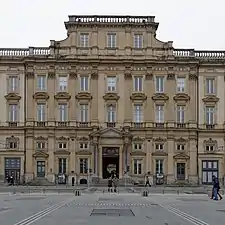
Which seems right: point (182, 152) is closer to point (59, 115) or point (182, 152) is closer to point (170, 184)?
point (170, 184)

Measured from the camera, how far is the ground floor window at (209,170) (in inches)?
3733

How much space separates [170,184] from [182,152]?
500 centimetres

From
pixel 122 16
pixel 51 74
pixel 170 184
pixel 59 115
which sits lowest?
pixel 170 184

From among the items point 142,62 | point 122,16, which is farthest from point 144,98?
point 122,16

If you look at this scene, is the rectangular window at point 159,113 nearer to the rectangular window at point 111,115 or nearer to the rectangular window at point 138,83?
the rectangular window at point 138,83

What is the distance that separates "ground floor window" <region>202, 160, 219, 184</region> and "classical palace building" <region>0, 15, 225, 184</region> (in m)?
0.14

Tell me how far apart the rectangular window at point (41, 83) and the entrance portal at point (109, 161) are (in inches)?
497

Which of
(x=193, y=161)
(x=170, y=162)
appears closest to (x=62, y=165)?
(x=170, y=162)

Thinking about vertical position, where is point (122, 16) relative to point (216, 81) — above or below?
above

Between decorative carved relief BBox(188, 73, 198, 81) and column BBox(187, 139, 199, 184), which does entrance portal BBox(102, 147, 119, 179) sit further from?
decorative carved relief BBox(188, 73, 198, 81)

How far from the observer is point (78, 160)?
94.8 m

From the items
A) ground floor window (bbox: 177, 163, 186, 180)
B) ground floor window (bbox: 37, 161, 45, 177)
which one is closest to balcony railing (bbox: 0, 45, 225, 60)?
ground floor window (bbox: 177, 163, 186, 180)

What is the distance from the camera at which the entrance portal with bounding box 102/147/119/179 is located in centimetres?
9400

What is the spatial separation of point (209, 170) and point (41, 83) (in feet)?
89.3
